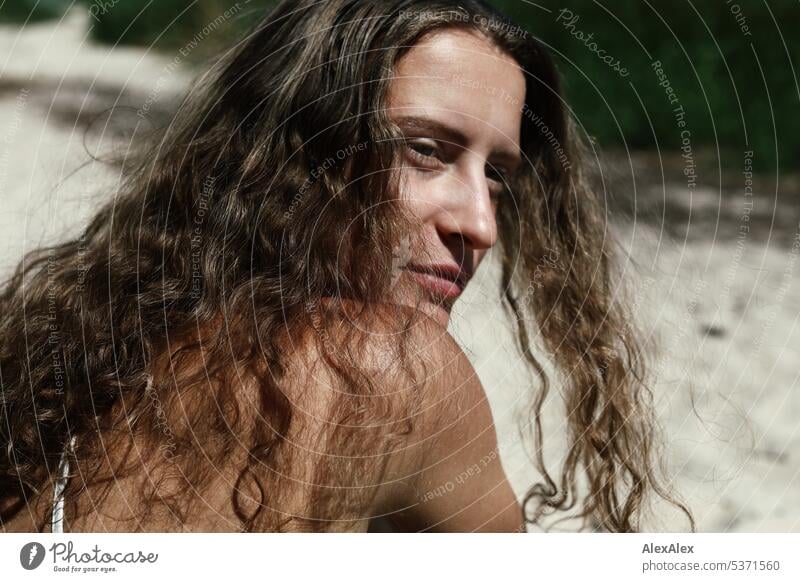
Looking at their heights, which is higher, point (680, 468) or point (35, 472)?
point (35, 472)

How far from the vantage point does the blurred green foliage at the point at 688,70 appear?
243cm

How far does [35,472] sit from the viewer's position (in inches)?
Answer: 40.6

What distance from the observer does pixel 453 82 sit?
3.40ft

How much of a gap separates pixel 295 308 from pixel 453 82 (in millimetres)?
327

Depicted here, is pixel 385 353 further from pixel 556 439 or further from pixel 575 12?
pixel 575 12

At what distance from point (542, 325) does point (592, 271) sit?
0.12 m

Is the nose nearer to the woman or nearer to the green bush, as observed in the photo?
the woman

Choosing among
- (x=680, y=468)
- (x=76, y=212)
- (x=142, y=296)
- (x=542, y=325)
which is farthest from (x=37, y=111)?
(x=680, y=468)

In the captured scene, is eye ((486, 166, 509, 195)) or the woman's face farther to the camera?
eye ((486, 166, 509, 195))

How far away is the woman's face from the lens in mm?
1039

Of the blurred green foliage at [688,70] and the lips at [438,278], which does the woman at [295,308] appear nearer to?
the lips at [438,278]
